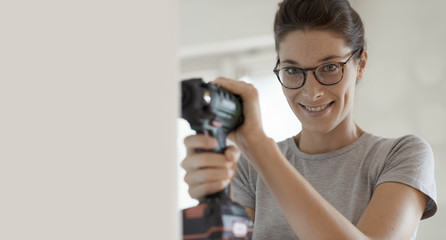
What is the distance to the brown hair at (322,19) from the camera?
1.04 meters

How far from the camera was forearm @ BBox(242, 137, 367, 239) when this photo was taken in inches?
26.4

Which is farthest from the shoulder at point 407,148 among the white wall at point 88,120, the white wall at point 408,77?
the white wall at point 408,77

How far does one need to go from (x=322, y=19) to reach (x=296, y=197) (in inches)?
19.8

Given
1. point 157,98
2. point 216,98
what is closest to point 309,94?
point 216,98

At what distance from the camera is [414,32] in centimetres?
251

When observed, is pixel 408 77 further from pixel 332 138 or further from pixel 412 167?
pixel 412 167

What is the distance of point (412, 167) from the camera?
0.93 m

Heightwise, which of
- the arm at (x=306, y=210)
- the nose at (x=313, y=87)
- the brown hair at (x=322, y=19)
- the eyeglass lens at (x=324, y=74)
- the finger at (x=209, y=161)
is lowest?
the arm at (x=306, y=210)

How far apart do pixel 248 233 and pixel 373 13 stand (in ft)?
8.05

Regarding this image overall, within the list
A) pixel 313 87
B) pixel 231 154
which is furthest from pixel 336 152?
pixel 231 154

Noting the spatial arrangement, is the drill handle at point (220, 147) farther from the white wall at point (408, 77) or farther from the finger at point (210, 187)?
the white wall at point (408, 77)

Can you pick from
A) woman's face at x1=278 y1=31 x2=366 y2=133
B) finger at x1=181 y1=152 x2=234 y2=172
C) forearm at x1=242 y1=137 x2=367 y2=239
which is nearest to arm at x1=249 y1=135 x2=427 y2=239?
forearm at x1=242 y1=137 x2=367 y2=239

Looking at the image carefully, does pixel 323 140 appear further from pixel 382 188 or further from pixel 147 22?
pixel 147 22

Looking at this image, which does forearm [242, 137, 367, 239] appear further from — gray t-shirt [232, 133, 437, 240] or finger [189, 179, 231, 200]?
gray t-shirt [232, 133, 437, 240]
